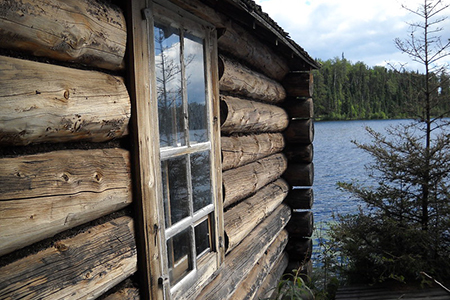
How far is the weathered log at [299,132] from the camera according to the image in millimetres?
5660

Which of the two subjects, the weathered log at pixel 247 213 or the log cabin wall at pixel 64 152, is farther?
the weathered log at pixel 247 213

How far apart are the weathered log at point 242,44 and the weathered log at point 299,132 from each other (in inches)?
31.9

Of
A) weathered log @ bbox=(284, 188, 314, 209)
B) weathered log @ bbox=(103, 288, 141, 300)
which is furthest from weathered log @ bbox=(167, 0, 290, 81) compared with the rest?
weathered log @ bbox=(284, 188, 314, 209)

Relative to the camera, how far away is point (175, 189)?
225 cm

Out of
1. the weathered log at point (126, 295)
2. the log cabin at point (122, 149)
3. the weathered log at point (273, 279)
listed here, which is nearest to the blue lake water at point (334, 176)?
the weathered log at point (273, 279)

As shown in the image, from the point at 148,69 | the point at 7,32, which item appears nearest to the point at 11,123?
the point at 7,32

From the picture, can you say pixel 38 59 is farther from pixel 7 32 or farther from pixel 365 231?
pixel 365 231

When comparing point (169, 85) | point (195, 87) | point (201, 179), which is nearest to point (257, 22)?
point (195, 87)

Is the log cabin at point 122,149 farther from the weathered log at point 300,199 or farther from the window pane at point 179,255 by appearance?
the weathered log at point 300,199

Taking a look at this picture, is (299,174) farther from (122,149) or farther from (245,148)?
(122,149)

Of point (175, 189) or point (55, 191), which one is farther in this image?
point (175, 189)

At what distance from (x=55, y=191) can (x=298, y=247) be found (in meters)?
5.19

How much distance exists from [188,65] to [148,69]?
1.73ft

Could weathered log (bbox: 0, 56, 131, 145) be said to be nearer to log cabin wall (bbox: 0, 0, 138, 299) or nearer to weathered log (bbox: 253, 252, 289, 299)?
log cabin wall (bbox: 0, 0, 138, 299)
